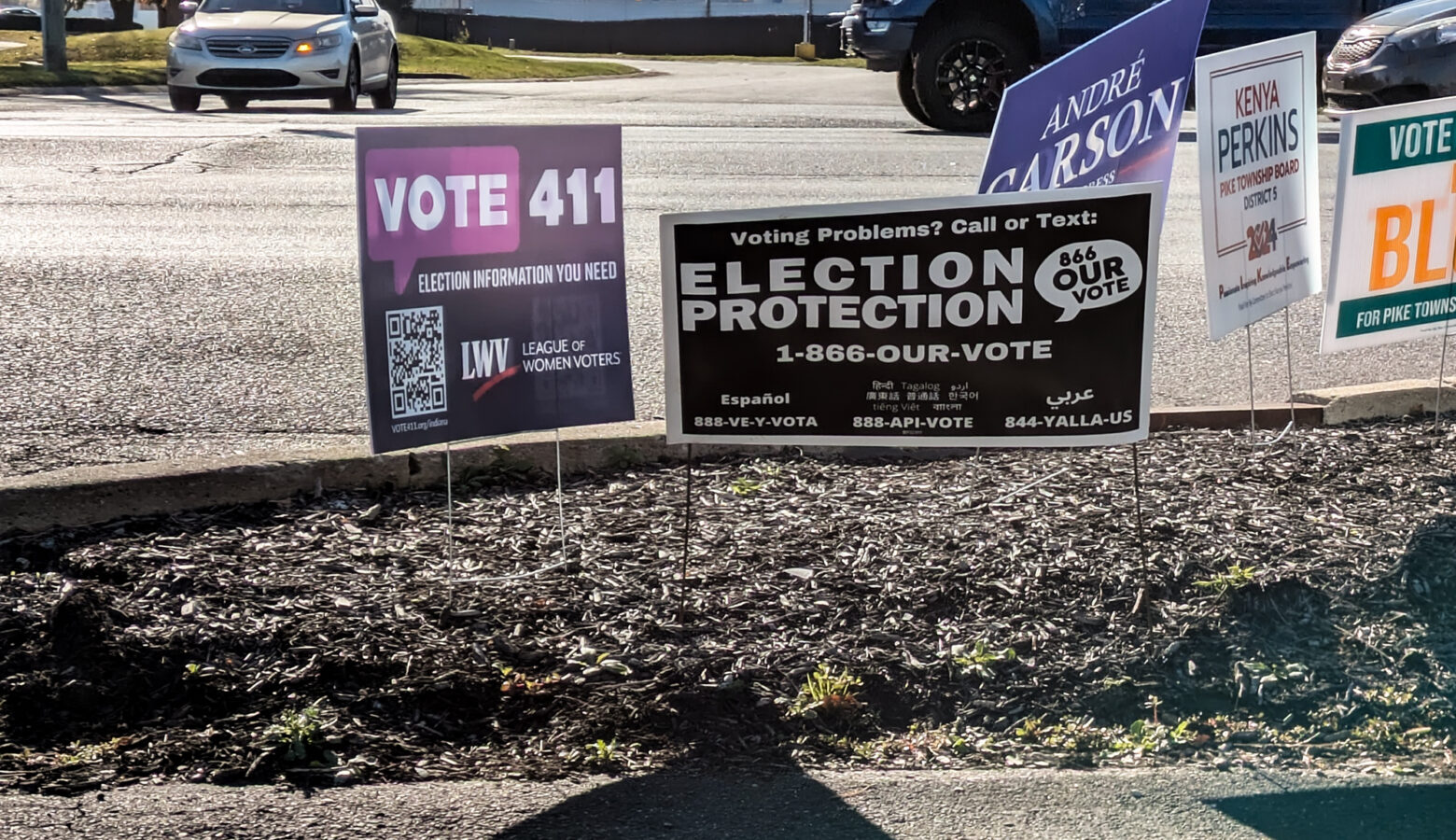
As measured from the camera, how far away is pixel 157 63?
26.7 metres

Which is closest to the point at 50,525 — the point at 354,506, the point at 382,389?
the point at 354,506

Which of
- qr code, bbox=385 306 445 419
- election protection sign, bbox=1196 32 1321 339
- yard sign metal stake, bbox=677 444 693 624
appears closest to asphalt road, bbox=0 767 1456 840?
yard sign metal stake, bbox=677 444 693 624

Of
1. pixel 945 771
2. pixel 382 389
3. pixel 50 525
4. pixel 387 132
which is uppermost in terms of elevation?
pixel 387 132

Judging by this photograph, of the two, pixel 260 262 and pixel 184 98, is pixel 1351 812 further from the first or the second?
pixel 184 98

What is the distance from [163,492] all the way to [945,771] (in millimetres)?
2499

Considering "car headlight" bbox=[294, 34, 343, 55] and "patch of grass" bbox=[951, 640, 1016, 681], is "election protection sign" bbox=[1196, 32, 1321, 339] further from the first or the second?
"car headlight" bbox=[294, 34, 343, 55]

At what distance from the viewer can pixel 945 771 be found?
3268 mm

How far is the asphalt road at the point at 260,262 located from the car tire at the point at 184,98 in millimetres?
432

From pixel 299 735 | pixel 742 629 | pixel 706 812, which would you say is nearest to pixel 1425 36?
pixel 742 629

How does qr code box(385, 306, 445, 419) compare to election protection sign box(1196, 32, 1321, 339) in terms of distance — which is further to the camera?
election protection sign box(1196, 32, 1321, 339)

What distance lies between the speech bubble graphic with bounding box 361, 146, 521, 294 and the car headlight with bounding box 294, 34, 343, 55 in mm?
13700

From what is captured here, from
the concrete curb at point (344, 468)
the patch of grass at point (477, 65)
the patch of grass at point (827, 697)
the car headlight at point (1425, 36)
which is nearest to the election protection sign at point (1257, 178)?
the concrete curb at point (344, 468)

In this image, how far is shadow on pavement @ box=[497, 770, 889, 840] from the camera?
3.01 m

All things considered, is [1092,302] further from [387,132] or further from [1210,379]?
[1210,379]
